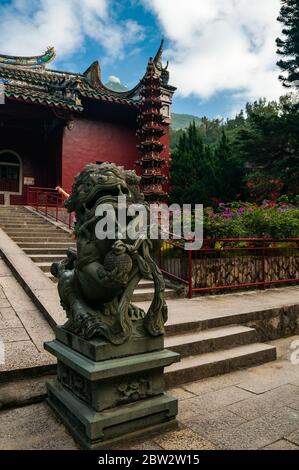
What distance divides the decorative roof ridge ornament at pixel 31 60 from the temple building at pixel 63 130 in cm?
31

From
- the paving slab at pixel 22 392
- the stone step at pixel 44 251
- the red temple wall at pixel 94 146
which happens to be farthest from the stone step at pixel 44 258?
the red temple wall at pixel 94 146

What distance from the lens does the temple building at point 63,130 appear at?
1423cm

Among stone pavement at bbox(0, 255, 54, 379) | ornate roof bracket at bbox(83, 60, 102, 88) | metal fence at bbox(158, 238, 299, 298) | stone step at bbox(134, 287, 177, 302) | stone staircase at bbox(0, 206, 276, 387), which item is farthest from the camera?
ornate roof bracket at bbox(83, 60, 102, 88)

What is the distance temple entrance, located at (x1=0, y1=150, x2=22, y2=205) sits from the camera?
52.6 feet

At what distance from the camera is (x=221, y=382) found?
357 cm

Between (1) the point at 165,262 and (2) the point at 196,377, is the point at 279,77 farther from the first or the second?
(2) the point at 196,377

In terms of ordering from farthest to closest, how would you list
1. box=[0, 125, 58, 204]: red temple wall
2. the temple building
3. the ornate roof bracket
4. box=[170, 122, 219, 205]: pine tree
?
the ornate roof bracket → box=[0, 125, 58, 204]: red temple wall → box=[170, 122, 219, 205]: pine tree → the temple building

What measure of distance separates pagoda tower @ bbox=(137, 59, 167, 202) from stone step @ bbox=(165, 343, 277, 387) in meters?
8.22

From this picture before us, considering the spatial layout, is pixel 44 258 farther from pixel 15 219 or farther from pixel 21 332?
pixel 15 219

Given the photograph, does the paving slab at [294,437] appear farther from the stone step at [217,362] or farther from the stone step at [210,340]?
the stone step at [210,340]

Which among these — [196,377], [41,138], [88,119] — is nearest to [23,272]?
[196,377]

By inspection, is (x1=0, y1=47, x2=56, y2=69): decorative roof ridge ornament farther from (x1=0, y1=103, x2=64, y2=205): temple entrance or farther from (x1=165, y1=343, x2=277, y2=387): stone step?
(x1=165, y1=343, x2=277, y2=387): stone step

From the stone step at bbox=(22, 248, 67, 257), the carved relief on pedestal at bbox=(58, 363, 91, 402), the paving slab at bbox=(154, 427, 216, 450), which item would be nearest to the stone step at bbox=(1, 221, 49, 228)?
the stone step at bbox=(22, 248, 67, 257)

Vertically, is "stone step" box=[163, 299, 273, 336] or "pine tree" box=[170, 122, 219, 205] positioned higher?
"pine tree" box=[170, 122, 219, 205]
